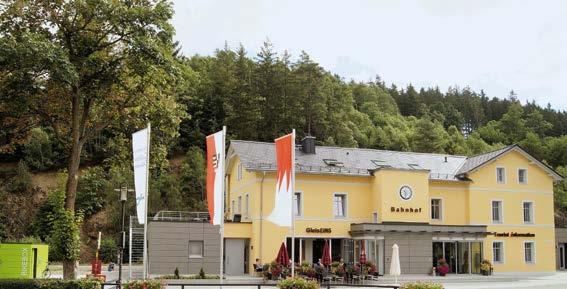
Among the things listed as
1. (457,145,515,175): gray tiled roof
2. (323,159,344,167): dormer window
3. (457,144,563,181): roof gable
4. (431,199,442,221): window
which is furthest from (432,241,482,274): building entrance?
(323,159,344,167): dormer window

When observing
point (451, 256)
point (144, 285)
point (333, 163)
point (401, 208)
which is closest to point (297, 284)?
point (144, 285)

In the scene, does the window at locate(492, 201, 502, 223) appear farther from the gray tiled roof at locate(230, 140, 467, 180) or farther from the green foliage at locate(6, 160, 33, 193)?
the green foliage at locate(6, 160, 33, 193)

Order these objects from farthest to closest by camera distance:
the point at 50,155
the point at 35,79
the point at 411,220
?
the point at 50,155 < the point at 411,220 < the point at 35,79

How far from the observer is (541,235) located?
42125 mm

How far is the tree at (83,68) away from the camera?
21375 mm

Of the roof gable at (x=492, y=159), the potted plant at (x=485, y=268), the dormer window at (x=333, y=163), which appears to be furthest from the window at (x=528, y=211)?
the dormer window at (x=333, y=163)

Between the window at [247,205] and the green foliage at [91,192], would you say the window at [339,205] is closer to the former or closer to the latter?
the window at [247,205]

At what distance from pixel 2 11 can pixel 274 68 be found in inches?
1851

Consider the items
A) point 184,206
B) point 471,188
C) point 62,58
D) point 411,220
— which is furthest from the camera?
point 184,206

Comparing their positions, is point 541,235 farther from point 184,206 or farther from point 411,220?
point 184,206

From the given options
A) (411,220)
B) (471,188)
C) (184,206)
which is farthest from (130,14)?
(184,206)

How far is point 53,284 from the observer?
61.7ft

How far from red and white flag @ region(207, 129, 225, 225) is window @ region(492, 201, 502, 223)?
93.1 ft

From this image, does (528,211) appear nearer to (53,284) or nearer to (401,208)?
(401,208)
